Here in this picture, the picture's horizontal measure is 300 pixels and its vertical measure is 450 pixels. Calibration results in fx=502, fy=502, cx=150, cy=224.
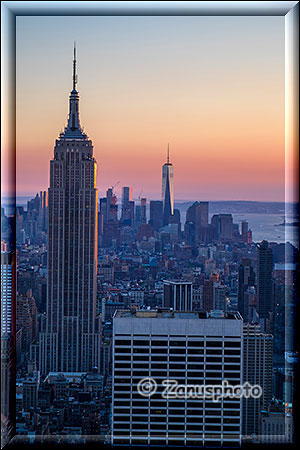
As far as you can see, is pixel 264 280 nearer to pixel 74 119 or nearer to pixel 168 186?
pixel 168 186

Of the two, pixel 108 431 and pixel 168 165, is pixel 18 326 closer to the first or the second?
pixel 108 431

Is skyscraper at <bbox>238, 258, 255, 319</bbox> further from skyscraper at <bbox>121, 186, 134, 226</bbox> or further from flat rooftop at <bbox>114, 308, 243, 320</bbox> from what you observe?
skyscraper at <bbox>121, 186, 134, 226</bbox>

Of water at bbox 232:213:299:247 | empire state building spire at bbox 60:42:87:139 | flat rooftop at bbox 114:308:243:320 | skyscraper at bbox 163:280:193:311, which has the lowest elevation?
flat rooftop at bbox 114:308:243:320

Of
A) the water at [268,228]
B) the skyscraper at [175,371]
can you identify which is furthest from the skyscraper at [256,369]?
the water at [268,228]

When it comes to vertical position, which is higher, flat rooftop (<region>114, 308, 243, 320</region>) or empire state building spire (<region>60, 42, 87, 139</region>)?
empire state building spire (<region>60, 42, 87, 139</region>)

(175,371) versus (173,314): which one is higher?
(173,314)

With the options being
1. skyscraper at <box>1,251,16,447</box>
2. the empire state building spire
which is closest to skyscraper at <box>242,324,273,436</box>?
skyscraper at <box>1,251,16,447</box>

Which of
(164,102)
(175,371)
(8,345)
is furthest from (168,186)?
(8,345)
